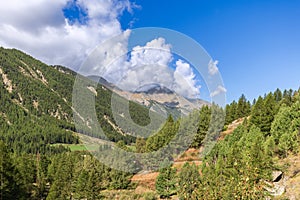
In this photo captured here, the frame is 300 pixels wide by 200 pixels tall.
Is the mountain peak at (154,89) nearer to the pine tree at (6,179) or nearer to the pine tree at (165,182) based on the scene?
the pine tree at (6,179)

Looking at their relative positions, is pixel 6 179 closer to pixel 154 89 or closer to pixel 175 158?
pixel 154 89

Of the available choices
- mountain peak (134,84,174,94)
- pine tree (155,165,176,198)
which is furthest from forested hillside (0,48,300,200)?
mountain peak (134,84,174,94)

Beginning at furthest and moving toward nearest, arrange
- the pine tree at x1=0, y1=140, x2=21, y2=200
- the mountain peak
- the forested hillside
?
the pine tree at x1=0, y1=140, x2=21, y2=200, the forested hillside, the mountain peak

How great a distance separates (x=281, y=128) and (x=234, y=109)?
178ft

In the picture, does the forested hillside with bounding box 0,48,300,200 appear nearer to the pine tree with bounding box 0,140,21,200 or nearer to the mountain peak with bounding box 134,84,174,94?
the pine tree with bounding box 0,140,21,200

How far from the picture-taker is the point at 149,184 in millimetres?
72125

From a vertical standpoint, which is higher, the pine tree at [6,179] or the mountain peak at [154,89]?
the mountain peak at [154,89]

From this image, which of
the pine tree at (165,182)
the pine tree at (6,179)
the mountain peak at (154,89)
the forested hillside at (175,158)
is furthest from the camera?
the pine tree at (165,182)

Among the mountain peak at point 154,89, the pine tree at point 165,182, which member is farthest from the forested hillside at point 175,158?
the mountain peak at point 154,89

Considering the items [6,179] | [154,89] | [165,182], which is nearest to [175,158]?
[165,182]

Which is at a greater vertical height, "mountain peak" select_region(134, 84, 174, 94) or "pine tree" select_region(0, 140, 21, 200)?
"mountain peak" select_region(134, 84, 174, 94)

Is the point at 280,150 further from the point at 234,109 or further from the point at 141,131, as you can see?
the point at 234,109

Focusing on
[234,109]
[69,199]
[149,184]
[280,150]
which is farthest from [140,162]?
[234,109]

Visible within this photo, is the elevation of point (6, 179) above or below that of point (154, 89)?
below
